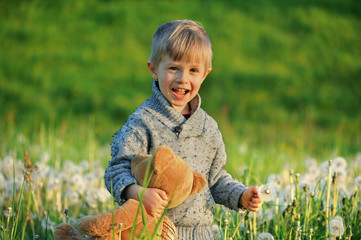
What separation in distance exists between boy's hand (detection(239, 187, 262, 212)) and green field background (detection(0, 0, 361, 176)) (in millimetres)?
5689

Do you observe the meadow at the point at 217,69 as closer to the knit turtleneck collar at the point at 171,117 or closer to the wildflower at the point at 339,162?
the wildflower at the point at 339,162

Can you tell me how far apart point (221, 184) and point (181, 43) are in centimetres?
91

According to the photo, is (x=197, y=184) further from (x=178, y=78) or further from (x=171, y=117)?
(x=178, y=78)

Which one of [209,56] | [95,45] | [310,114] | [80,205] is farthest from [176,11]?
[209,56]

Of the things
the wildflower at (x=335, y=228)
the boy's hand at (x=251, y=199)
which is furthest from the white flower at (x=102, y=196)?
the wildflower at (x=335, y=228)

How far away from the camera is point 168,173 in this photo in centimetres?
222

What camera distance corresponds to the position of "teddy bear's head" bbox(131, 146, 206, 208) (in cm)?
218

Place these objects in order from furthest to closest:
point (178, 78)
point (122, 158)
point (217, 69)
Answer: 1. point (217, 69)
2. point (178, 78)
3. point (122, 158)

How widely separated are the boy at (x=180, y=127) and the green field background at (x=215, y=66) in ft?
18.5

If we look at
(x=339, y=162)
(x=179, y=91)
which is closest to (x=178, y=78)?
(x=179, y=91)

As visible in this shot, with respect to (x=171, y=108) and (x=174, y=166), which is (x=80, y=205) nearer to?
(x=171, y=108)

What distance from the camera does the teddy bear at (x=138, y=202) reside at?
2113 mm

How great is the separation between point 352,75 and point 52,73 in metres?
8.22

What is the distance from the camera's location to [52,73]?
11.2 metres
